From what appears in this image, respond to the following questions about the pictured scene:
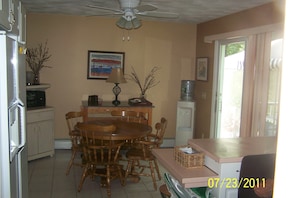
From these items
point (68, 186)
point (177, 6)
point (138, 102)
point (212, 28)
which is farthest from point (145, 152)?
point (212, 28)

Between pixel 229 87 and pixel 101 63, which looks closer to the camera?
pixel 229 87

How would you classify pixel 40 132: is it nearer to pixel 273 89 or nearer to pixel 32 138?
pixel 32 138

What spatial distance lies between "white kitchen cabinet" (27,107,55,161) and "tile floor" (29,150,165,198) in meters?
0.26

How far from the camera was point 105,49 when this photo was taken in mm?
5477

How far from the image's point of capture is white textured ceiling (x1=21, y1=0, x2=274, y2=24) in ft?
12.9

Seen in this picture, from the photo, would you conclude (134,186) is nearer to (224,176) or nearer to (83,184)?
(83,184)

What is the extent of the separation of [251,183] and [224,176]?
188 mm

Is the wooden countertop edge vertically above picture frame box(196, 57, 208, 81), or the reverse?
picture frame box(196, 57, 208, 81)

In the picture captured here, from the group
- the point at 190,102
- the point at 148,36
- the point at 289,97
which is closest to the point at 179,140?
the point at 190,102

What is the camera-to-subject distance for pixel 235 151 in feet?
7.01

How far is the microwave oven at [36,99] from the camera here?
4.81 m

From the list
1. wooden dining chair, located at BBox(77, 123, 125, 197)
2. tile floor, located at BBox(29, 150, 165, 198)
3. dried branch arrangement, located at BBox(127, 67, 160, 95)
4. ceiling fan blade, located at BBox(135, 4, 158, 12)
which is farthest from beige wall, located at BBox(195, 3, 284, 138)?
wooden dining chair, located at BBox(77, 123, 125, 197)

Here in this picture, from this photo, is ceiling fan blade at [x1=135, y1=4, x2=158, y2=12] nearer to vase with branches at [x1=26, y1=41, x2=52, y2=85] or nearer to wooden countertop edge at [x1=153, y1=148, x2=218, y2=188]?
wooden countertop edge at [x1=153, y1=148, x2=218, y2=188]

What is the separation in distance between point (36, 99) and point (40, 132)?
1.81 ft
